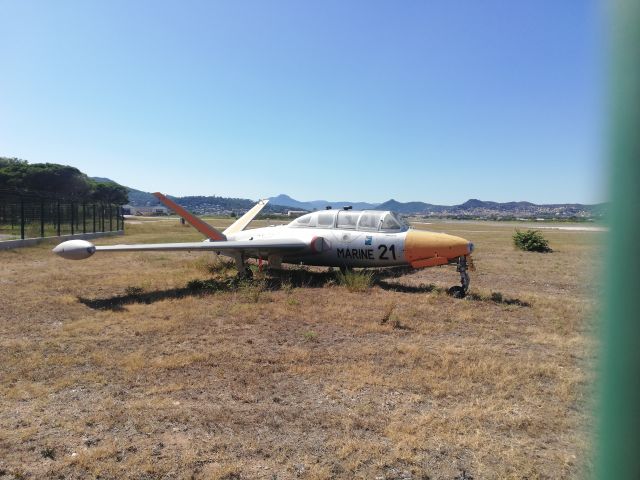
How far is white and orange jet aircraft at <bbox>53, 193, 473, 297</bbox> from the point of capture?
1065 centimetres

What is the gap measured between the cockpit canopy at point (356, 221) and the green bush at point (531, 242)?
14874mm

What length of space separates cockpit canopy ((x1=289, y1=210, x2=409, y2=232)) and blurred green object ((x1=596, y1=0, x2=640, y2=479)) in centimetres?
1094

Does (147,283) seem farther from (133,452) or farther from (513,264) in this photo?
(513,264)

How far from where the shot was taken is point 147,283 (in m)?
11.8

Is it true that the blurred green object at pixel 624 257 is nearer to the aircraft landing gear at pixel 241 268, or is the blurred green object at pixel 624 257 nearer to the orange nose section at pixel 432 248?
the orange nose section at pixel 432 248

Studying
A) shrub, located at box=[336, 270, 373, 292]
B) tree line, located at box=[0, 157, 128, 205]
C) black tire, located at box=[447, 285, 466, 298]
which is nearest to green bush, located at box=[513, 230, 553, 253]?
black tire, located at box=[447, 285, 466, 298]

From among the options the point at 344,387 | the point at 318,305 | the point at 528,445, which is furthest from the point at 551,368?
the point at 318,305

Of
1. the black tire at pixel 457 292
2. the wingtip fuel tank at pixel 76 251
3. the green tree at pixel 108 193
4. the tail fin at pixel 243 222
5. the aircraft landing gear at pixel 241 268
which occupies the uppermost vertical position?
the green tree at pixel 108 193

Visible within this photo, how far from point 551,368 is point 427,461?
3.10 meters

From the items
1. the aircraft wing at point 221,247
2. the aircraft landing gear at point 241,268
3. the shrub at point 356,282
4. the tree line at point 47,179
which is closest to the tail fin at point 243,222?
the aircraft wing at point 221,247

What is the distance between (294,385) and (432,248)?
655cm

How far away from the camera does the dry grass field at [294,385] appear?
12.0 feet

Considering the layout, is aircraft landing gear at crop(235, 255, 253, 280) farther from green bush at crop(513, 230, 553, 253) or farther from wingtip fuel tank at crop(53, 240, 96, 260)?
green bush at crop(513, 230, 553, 253)

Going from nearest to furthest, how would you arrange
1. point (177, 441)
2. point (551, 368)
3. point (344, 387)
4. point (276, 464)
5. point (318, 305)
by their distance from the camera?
point (276, 464) → point (177, 441) → point (344, 387) → point (551, 368) → point (318, 305)
